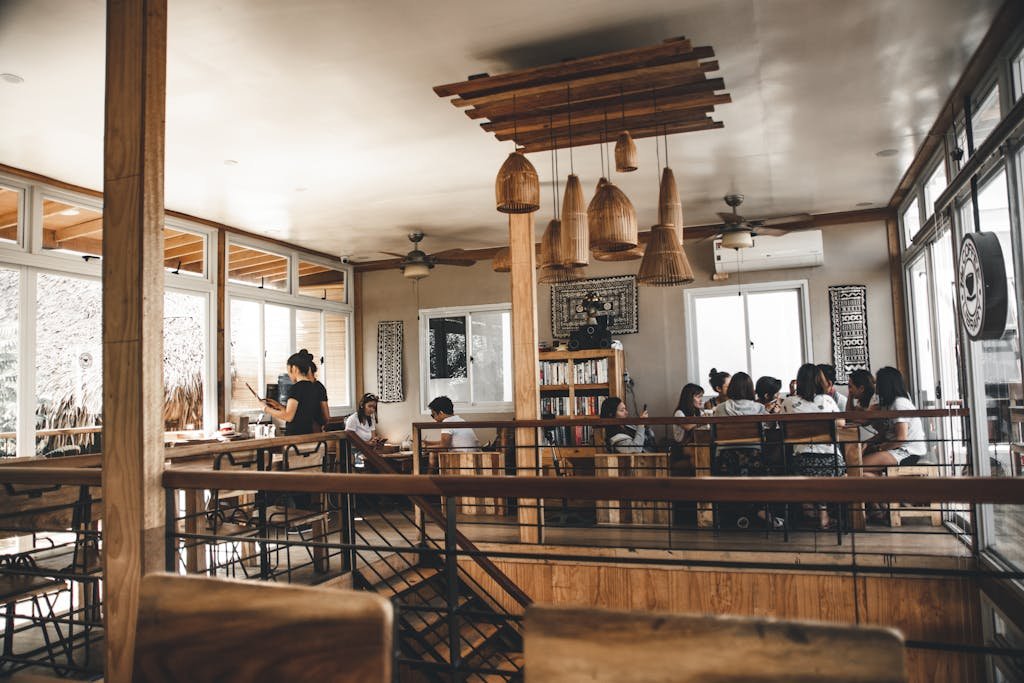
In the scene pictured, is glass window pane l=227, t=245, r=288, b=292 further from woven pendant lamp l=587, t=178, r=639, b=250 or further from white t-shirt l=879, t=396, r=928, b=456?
white t-shirt l=879, t=396, r=928, b=456

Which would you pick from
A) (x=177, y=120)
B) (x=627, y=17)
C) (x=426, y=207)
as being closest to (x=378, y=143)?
(x=177, y=120)

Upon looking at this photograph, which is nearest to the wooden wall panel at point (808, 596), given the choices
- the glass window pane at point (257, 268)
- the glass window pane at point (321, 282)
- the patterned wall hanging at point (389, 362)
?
the glass window pane at point (257, 268)

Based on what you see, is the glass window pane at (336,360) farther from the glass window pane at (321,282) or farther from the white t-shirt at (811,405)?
the white t-shirt at (811,405)

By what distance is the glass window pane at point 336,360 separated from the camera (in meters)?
10.3

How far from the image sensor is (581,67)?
12.4 ft

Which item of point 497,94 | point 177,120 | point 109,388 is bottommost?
point 109,388

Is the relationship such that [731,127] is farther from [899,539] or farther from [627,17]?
[899,539]

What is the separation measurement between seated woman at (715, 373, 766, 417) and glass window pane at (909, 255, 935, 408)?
7.03 ft

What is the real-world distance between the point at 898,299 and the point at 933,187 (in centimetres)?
188

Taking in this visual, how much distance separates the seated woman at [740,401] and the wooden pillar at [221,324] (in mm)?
5472

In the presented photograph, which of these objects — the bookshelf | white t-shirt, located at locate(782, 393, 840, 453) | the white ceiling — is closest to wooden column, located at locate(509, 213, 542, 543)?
the white ceiling

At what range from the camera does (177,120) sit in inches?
204

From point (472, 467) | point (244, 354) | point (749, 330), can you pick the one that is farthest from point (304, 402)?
point (749, 330)

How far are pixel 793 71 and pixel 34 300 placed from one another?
21.1 feet
